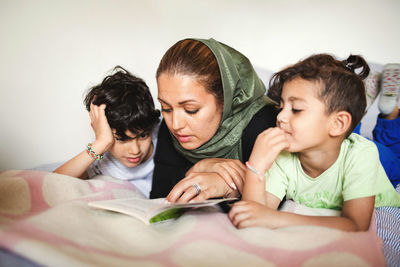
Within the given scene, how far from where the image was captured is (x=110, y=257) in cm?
61

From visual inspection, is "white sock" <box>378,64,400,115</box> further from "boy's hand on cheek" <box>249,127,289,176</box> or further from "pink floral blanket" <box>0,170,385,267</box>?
"pink floral blanket" <box>0,170,385,267</box>

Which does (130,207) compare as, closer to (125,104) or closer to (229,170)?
(229,170)

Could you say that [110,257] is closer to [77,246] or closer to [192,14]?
[77,246]

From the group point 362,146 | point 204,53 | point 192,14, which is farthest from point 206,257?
point 192,14

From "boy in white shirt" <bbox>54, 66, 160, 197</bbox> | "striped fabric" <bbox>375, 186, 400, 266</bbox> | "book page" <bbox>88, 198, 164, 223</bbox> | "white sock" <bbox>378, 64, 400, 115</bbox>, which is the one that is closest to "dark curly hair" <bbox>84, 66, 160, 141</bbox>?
"boy in white shirt" <bbox>54, 66, 160, 197</bbox>

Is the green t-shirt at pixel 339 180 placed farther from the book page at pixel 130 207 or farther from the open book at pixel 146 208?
the book page at pixel 130 207

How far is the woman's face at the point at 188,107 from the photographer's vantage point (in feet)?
3.54

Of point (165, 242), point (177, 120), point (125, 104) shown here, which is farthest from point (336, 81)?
point (125, 104)

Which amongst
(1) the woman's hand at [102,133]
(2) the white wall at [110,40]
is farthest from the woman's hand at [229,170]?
(2) the white wall at [110,40]

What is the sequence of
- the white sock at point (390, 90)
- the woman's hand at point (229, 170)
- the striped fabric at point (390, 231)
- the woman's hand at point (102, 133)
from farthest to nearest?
the white sock at point (390, 90)
the woman's hand at point (102, 133)
the woman's hand at point (229, 170)
the striped fabric at point (390, 231)

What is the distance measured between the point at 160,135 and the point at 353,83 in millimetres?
946

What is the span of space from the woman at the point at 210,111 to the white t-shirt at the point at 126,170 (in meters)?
0.33

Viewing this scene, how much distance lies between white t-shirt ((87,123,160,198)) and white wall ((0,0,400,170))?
0.41m

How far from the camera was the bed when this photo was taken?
1.87ft
